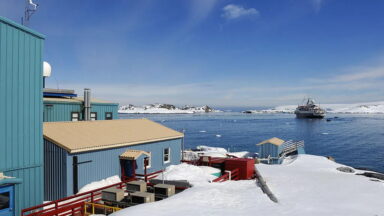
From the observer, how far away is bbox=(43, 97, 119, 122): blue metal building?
22625mm

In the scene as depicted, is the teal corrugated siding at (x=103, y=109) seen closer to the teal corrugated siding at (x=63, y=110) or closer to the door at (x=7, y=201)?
the teal corrugated siding at (x=63, y=110)

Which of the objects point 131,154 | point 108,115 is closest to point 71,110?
point 108,115

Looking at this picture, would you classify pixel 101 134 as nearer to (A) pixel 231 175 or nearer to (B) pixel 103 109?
(B) pixel 103 109

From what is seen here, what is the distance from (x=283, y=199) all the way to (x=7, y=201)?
12485 mm

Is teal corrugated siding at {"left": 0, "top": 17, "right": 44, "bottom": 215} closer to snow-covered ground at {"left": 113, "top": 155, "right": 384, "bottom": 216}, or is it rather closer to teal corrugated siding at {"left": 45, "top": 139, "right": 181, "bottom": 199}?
teal corrugated siding at {"left": 45, "top": 139, "right": 181, "bottom": 199}

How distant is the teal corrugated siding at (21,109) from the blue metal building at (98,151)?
349cm

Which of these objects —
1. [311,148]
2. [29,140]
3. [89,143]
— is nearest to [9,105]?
[29,140]

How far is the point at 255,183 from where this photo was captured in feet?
59.7

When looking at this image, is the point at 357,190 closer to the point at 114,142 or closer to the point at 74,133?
the point at 114,142

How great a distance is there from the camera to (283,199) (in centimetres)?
1468

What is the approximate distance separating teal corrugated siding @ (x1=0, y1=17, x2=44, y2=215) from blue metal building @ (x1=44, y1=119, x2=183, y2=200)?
11.4ft

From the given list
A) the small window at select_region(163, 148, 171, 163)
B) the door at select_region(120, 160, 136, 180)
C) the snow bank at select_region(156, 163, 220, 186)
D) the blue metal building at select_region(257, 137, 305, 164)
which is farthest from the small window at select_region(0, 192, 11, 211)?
the blue metal building at select_region(257, 137, 305, 164)

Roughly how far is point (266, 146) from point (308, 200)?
18.8 metres

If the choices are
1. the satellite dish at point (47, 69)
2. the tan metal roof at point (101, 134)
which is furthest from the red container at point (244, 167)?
the satellite dish at point (47, 69)
